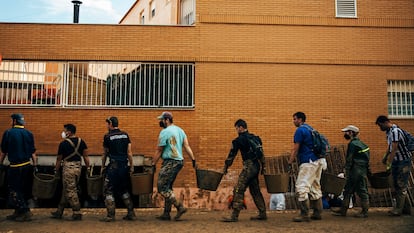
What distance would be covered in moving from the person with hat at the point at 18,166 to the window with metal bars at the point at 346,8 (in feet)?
30.9

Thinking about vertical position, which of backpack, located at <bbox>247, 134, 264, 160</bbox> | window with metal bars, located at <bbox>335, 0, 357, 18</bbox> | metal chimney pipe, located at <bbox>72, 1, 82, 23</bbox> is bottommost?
backpack, located at <bbox>247, 134, 264, 160</bbox>

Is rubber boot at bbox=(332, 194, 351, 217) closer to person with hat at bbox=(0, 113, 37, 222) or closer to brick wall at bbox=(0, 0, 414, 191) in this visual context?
brick wall at bbox=(0, 0, 414, 191)

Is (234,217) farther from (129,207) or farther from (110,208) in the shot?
(110,208)

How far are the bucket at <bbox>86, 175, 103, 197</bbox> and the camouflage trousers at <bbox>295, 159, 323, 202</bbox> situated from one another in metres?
3.60

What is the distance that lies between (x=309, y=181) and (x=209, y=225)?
195cm

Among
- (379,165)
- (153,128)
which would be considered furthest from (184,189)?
(379,165)

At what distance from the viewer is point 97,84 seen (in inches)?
506

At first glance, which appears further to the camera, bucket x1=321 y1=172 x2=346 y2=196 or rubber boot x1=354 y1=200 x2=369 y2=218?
rubber boot x1=354 y1=200 x2=369 y2=218

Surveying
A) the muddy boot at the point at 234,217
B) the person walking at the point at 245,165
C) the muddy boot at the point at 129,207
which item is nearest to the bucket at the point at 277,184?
Result: the person walking at the point at 245,165

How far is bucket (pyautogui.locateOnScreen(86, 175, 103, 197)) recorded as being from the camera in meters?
8.40

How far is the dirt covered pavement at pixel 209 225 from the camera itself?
749 cm

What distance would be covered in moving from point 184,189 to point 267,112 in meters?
3.14

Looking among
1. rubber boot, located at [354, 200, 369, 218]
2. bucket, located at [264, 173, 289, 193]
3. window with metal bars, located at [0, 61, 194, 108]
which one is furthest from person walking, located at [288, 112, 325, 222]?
window with metal bars, located at [0, 61, 194, 108]

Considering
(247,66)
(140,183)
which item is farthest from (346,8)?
(140,183)
